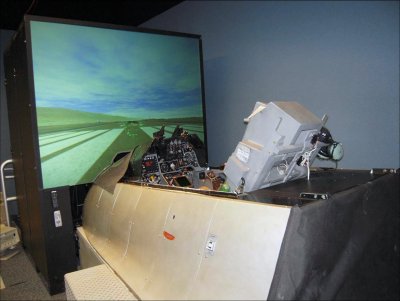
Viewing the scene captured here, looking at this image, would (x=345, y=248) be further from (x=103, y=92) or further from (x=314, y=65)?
(x=103, y=92)

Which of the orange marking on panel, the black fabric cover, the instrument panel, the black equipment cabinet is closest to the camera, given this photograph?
the black fabric cover

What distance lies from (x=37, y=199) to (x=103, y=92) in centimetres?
126

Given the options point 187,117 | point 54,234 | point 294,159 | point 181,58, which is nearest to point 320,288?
point 294,159

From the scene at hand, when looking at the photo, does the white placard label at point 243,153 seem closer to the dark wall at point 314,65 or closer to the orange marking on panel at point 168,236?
the orange marking on panel at point 168,236

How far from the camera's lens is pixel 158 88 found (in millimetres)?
3525

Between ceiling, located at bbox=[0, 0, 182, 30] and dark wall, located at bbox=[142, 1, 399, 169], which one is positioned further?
ceiling, located at bbox=[0, 0, 182, 30]

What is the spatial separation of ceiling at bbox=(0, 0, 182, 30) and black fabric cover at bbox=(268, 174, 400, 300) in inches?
159

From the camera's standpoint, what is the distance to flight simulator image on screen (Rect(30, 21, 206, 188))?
8.91 ft

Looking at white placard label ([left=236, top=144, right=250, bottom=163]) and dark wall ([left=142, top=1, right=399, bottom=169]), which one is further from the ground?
dark wall ([left=142, top=1, right=399, bottom=169])

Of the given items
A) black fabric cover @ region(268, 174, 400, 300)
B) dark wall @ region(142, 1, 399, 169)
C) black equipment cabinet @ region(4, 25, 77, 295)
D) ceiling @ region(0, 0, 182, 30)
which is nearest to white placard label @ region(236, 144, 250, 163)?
black fabric cover @ region(268, 174, 400, 300)

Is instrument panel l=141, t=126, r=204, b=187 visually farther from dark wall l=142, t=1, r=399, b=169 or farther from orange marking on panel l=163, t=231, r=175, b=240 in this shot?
dark wall l=142, t=1, r=399, b=169

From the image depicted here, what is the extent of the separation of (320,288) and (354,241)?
1.06 ft

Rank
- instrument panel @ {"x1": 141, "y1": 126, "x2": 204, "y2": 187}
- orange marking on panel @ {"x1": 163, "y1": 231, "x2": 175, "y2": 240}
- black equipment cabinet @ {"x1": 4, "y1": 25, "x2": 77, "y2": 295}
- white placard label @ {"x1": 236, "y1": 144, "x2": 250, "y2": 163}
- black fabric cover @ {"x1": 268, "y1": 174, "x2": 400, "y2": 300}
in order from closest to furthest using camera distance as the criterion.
Result: black fabric cover @ {"x1": 268, "y1": 174, "x2": 400, "y2": 300} < orange marking on panel @ {"x1": 163, "y1": 231, "x2": 175, "y2": 240} < white placard label @ {"x1": 236, "y1": 144, "x2": 250, "y2": 163} < instrument panel @ {"x1": 141, "y1": 126, "x2": 204, "y2": 187} < black equipment cabinet @ {"x1": 4, "y1": 25, "x2": 77, "y2": 295}

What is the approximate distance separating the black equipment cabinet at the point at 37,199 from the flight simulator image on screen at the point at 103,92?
7 centimetres
